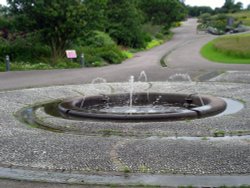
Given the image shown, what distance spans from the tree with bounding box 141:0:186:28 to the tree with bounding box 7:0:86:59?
33279 mm

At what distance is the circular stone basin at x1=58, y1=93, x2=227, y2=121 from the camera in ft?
30.4

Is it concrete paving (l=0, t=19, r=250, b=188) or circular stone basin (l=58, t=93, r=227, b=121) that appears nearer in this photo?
concrete paving (l=0, t=19, r=250, b=188)

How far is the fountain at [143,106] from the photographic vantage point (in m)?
9.25

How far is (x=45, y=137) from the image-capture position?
25.4ft

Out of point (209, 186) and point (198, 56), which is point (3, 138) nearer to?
point (209, 186)

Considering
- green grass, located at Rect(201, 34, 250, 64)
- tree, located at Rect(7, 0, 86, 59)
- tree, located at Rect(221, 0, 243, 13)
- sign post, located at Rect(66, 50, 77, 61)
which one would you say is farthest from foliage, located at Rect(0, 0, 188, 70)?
tree, located at Rect(221, 0, 243, 13)

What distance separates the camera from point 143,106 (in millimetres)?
11602

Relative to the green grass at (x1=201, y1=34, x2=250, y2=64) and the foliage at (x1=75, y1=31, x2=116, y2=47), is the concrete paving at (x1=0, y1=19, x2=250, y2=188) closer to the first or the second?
the green grass at (x1=201, y1=34, x2=250, y2=64)

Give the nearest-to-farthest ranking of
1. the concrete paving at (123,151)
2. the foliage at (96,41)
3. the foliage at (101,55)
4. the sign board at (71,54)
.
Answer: the concrete paving at (123,151)
the sign board at (71,54)
the foliage at (101,55)
the foliage at (96,41)

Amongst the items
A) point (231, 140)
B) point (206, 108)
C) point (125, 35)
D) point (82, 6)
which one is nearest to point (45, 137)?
point (231, 140)

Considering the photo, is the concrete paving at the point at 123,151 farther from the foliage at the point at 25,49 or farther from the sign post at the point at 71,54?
the foliage at the point at 25,49

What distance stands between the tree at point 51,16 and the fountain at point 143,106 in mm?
12827

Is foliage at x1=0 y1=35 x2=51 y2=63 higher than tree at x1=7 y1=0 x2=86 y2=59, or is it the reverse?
tree at x1=7 y1=0 x2=86 y2=59

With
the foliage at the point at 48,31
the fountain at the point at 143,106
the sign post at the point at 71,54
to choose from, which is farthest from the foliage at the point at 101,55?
the fountain at the point at 143,106
